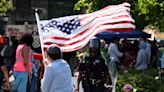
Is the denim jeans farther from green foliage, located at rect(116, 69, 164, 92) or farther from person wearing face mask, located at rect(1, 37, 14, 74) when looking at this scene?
person wearing face mask, located at rect(1, 37, 14, 74)

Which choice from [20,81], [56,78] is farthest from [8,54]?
[56,78]

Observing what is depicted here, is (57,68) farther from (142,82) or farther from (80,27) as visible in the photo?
(142,82)

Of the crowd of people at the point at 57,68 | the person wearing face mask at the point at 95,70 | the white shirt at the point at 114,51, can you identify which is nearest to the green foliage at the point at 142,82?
the crowd of people at the point at 57,68

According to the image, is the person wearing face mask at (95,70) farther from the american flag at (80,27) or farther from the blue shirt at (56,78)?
the blue shirt at (56,78)

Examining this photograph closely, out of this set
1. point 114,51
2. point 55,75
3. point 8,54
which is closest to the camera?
point 55,75

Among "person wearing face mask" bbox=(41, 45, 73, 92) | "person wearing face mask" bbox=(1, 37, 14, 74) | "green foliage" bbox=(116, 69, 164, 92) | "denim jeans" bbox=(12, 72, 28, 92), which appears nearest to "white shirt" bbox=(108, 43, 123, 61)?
"person wearing face mask" bbox=(1, 37, 14, 74)

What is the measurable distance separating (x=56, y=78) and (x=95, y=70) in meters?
1.85

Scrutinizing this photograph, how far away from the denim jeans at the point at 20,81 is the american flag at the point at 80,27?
2.07m

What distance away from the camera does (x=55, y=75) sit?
6.54 meters

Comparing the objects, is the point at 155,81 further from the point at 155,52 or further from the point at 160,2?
the point at 155,52

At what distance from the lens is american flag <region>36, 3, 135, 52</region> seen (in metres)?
7.94

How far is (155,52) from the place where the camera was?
16422 millimetres

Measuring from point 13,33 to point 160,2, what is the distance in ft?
25.9

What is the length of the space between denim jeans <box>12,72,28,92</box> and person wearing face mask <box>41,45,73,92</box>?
11.4 feet
